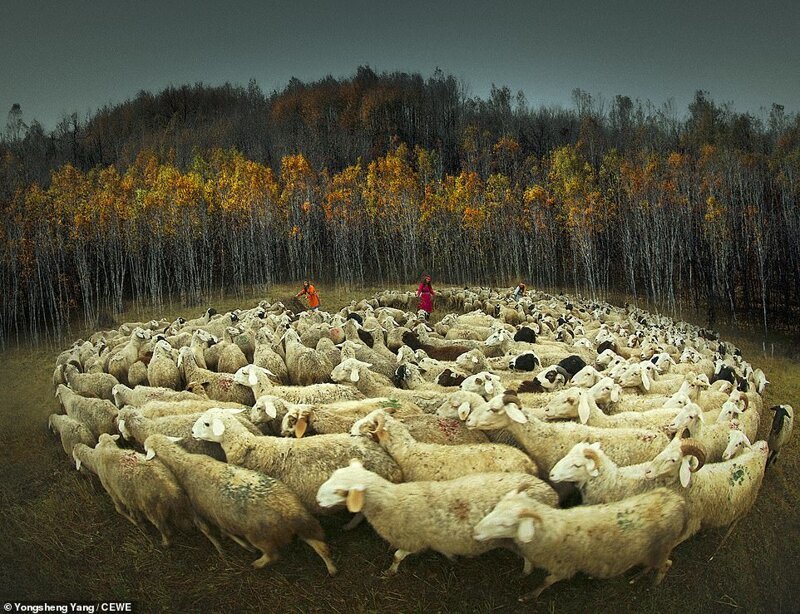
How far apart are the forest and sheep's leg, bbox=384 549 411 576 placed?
10.8 metres

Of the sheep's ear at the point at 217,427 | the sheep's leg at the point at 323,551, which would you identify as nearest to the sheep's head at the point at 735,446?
the sheep's leg at the point at 323,551

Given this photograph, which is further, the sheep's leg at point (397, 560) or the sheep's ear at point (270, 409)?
the sheep's ear at point (270, 409)

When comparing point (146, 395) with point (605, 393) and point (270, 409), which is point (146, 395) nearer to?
point (270, 409)

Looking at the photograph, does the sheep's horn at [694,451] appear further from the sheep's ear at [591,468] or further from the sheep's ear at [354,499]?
the sheep's ear at [354,499]

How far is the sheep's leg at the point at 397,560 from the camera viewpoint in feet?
15.8

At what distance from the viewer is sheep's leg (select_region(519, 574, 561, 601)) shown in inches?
176

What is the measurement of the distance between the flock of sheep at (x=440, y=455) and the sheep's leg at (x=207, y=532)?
0.6 inches

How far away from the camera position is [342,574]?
4977 millimetres

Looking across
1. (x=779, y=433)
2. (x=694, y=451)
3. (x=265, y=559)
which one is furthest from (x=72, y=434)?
(x=779, y=433)

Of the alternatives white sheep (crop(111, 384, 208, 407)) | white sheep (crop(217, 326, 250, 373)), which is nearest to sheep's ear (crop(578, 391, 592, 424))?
white sheep (crop(111, 384, 208, 407))

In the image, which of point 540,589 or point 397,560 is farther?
point 397,560

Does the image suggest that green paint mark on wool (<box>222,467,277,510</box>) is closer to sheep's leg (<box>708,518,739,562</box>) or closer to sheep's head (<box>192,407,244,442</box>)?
sheep's head (<box>192,407,244,442</box>)

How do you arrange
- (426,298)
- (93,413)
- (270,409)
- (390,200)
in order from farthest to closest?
(390,200), (426,298), (93,413), (270,409)

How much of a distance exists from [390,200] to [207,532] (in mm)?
35767
